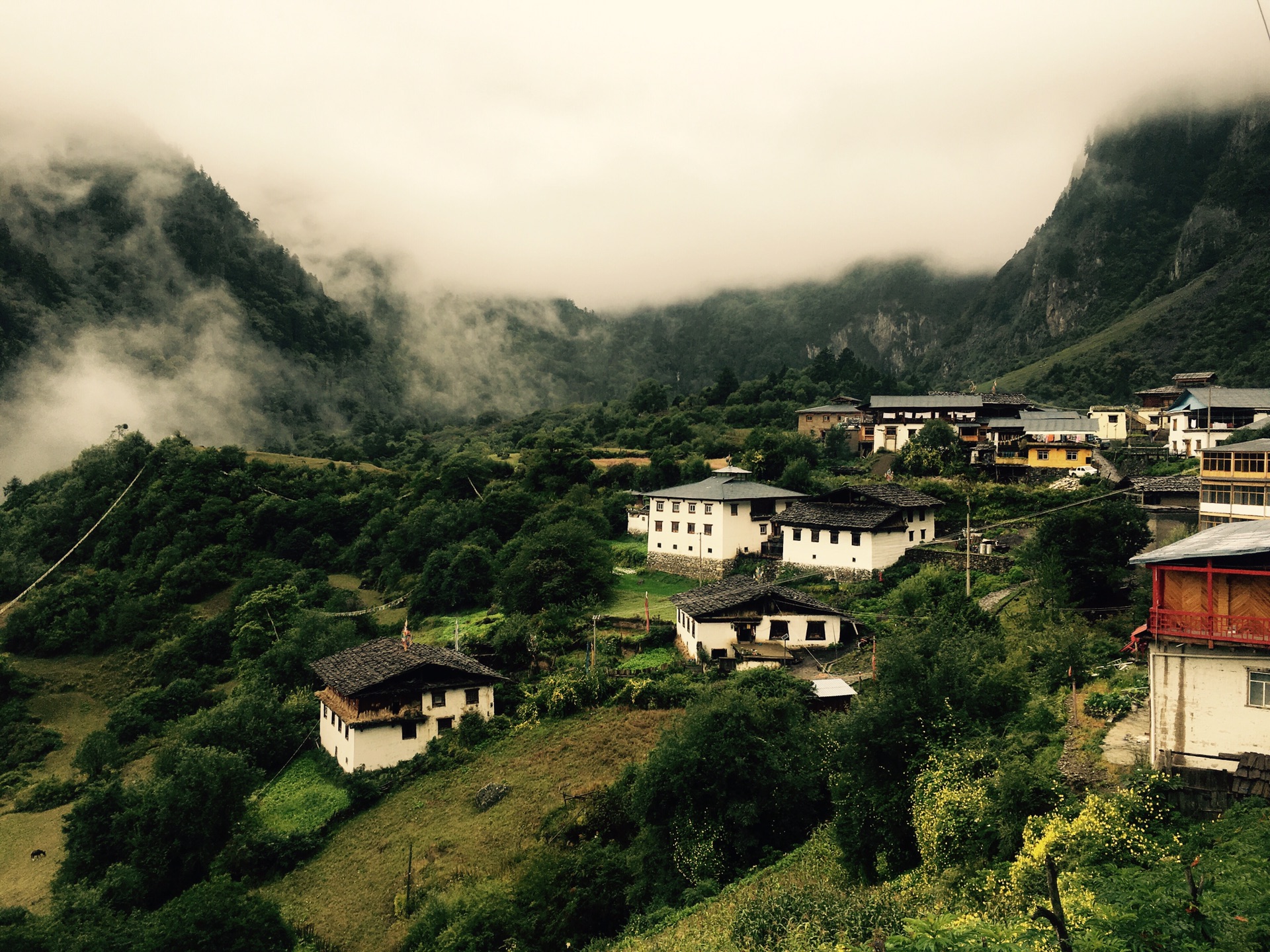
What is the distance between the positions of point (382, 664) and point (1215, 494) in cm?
3636

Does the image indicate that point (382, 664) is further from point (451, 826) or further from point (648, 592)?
point (648, 592)

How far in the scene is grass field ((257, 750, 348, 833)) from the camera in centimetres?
2573

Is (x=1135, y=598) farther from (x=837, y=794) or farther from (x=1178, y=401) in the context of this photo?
(x=1178, y=401)

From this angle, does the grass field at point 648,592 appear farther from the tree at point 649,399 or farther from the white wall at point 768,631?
the tree at point 649,399

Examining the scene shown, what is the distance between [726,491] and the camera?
45.4 metres

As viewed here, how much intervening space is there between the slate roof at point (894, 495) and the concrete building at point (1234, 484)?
37.4 ft

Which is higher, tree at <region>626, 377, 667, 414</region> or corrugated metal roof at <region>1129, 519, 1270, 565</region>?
tree at <region>626, 377, 667, 414</region>

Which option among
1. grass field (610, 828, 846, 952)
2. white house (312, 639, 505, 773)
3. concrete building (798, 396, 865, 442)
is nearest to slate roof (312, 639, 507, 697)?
white house (312, 639, 505, 773)

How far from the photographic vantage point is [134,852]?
907 inches

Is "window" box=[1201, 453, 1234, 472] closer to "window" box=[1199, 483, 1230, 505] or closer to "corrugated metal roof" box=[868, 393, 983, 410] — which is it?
"window" box=[1199, 483, 1230, 505]

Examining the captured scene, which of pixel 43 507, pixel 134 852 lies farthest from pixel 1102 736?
pixel 43 507

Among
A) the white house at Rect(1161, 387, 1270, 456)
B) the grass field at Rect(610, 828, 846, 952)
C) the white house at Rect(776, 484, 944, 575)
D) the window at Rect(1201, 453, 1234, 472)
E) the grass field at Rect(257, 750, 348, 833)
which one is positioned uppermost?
the white house at Rect(1161, 387, 1270, 456)

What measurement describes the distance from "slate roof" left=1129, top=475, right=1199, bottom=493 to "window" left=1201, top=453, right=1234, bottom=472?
1.70 metres

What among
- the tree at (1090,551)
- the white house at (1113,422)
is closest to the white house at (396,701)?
the tree at (1090,551)
